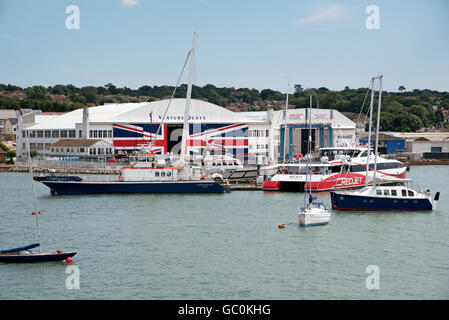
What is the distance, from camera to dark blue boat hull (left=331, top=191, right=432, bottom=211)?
115ft

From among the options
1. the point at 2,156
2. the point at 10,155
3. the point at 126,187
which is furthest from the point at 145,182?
the point at 10,155

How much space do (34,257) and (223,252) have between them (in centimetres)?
723

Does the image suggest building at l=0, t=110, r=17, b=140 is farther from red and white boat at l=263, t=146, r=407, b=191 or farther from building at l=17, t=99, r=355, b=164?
red and white boat at l=263, t=146, r=407, b=191

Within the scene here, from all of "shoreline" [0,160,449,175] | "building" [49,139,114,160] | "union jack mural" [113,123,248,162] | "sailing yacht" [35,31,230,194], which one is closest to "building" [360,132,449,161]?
"shoreline" [0,160,449,175]

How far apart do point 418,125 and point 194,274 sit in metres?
115

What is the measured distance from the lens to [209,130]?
73.6 meters

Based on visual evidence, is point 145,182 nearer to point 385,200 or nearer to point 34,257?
point 385,200

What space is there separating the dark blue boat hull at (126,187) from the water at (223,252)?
5.44 meters

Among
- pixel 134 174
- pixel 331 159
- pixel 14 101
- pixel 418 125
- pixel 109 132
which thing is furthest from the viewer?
pixel 14 101

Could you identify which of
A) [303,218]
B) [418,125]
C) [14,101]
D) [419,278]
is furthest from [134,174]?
[14,101]

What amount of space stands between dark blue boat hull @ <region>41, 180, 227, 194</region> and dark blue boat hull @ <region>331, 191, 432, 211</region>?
1299 cm

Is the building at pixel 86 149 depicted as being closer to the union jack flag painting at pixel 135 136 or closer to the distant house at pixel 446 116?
the union jack flag painting at pixel 135 136

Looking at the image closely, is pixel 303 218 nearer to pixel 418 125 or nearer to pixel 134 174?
pixel 134 174
